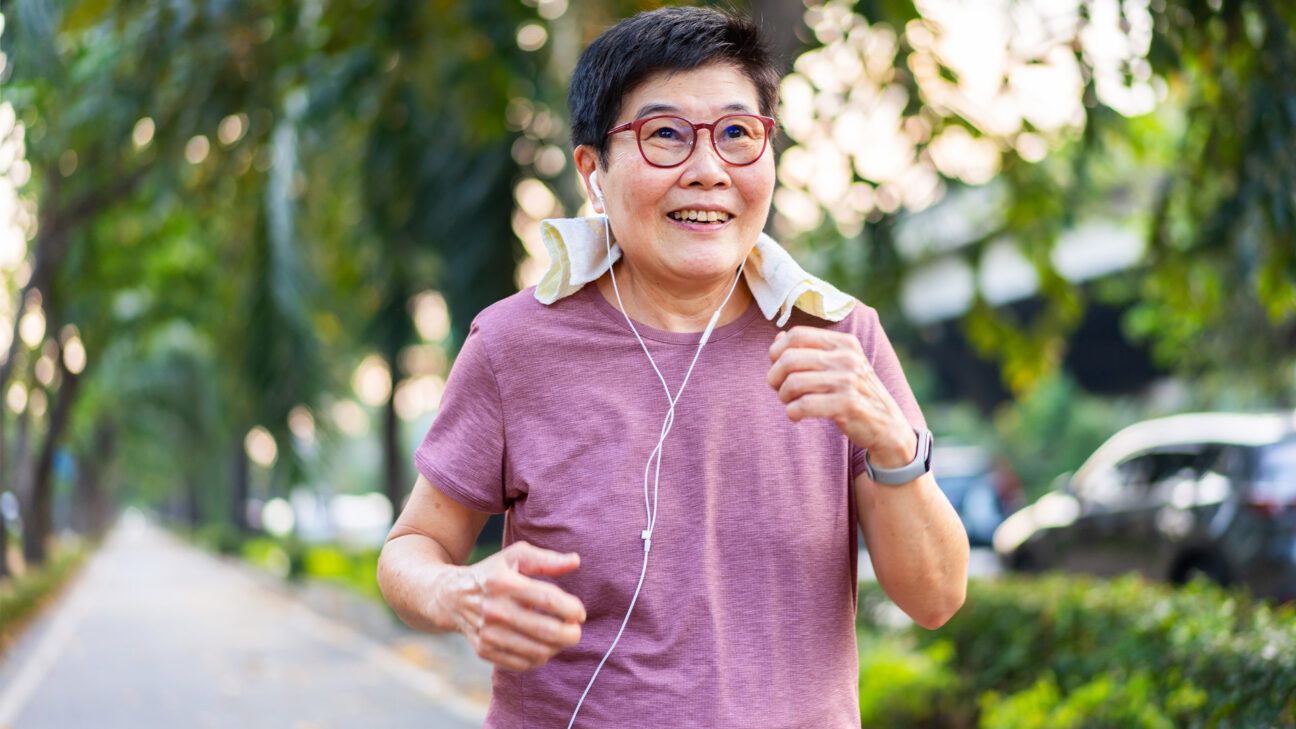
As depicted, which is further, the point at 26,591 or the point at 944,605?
the point at 26,591

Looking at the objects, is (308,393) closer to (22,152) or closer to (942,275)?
(22,152)

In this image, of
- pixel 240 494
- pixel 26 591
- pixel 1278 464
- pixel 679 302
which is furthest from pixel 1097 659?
pixel 240 494

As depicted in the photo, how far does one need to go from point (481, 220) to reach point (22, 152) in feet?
8.75

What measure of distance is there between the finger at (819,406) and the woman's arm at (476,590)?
0.33 metres

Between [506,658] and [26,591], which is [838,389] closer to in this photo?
[506,658]

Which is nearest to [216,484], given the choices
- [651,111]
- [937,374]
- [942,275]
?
[937,374]

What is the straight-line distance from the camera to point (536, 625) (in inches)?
68.2

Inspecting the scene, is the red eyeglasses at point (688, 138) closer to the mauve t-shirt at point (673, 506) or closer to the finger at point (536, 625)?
the mauve t-shirt at point (673, 506)

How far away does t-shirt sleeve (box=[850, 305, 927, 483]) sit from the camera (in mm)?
2045

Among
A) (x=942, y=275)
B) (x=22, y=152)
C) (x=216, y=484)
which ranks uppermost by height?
(x=942, y=275)

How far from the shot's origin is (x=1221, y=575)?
376 inches

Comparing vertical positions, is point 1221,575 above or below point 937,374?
below

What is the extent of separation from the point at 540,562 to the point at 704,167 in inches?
24.4

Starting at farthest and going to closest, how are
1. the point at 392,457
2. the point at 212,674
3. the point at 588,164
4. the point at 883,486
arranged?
1. the point at 392,457
2. the point at 212,674
3. the point at 588,164
4. the point at 883,486
